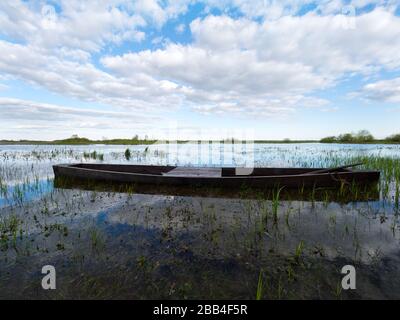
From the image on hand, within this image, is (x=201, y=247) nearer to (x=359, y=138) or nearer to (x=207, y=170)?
(x=207, y=170)

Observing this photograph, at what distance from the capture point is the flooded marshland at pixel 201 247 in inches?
112

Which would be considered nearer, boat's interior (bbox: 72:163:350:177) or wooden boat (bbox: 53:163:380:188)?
wooden boat (bbox: 53:163:380:188)

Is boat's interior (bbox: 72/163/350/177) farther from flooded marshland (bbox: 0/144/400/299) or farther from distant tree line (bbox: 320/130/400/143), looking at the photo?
distant tree line (bbox: 320/130/400/143)

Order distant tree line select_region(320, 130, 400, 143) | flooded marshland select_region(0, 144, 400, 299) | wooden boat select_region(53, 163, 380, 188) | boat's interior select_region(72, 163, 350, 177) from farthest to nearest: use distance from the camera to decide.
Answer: distant tree line select_region(320, 130, 400, 143) < boat's interior select_region(72, 163, 350, 177) < wooden boat select_region(53, 163, 380, 188) < flooded marshland select_region(0, 144, 400, 299)

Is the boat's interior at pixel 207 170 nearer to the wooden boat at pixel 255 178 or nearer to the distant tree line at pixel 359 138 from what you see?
the wooden boat at pixel 255 178

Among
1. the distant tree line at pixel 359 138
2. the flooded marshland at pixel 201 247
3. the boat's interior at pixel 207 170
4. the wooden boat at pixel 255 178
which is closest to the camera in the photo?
the flooded marshland at pixel 201 247

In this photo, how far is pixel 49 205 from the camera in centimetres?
649

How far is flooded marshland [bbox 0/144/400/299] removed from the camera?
2.84m

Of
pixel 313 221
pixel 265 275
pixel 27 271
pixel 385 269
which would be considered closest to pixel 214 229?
pixel 265 275

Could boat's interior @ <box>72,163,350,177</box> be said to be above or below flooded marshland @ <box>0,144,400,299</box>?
above

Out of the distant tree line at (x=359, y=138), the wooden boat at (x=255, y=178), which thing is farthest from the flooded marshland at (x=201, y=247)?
the distant tree line at (x=359, y=138)

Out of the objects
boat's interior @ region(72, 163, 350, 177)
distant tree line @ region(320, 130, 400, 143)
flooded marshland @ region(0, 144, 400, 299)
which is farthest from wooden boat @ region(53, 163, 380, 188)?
distant tree line @ region(320, 130, 400, 143)
